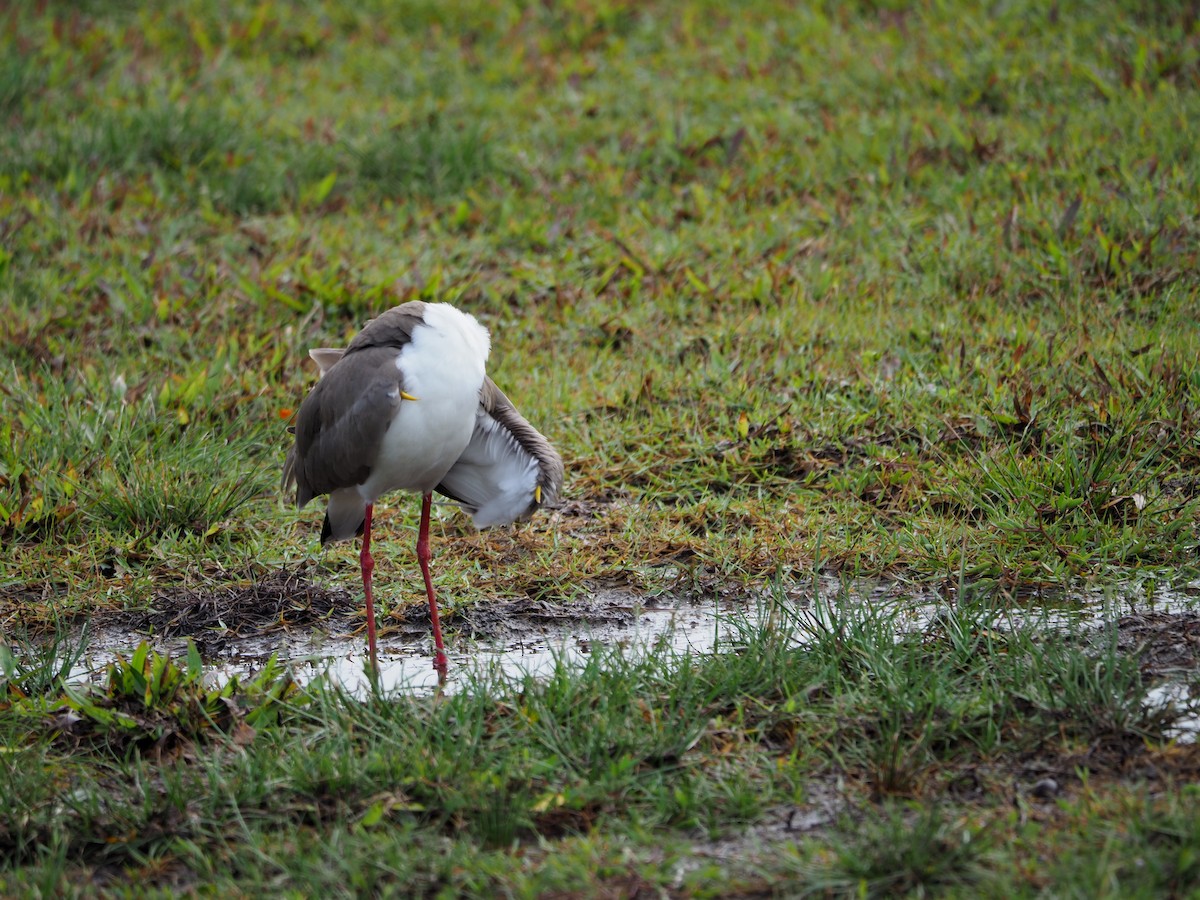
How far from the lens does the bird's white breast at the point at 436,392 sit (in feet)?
12.6

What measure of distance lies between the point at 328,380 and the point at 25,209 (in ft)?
12.1

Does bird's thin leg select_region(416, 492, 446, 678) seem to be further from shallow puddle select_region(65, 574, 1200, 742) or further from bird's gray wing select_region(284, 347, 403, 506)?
bird's gray wing select_region(284, 347, 403, 506)

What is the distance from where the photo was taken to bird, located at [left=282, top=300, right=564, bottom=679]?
152 inches

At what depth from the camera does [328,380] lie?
4086 mm

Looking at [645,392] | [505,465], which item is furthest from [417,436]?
[645,392]

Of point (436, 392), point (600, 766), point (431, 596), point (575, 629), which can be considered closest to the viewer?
point (600, 766)

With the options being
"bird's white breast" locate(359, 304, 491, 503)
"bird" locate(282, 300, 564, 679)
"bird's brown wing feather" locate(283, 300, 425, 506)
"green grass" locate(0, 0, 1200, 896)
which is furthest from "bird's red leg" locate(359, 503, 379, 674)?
"green grass" locate(0, 0, 1200, 896)

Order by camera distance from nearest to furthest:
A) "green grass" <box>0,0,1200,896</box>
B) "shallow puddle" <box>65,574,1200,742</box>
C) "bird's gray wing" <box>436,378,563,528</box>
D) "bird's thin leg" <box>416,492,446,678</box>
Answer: "green grass" <box>0,0,1200,896</box> → "shallow puddle" <box>65,574,1200,742</box> → "bird's thin leg" <box>416,492,446,678</box> → "bird's gray wing" <box>436,378,563,528</box>

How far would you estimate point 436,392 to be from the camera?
3.85m

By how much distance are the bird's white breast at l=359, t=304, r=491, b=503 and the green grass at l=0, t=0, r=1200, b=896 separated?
29.7 inches

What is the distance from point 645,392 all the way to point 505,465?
4.46 feet

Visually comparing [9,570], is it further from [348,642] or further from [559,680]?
[559,680]

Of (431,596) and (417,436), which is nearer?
(417,436)

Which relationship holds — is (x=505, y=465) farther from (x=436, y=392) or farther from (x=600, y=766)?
(x=600, y=766)
